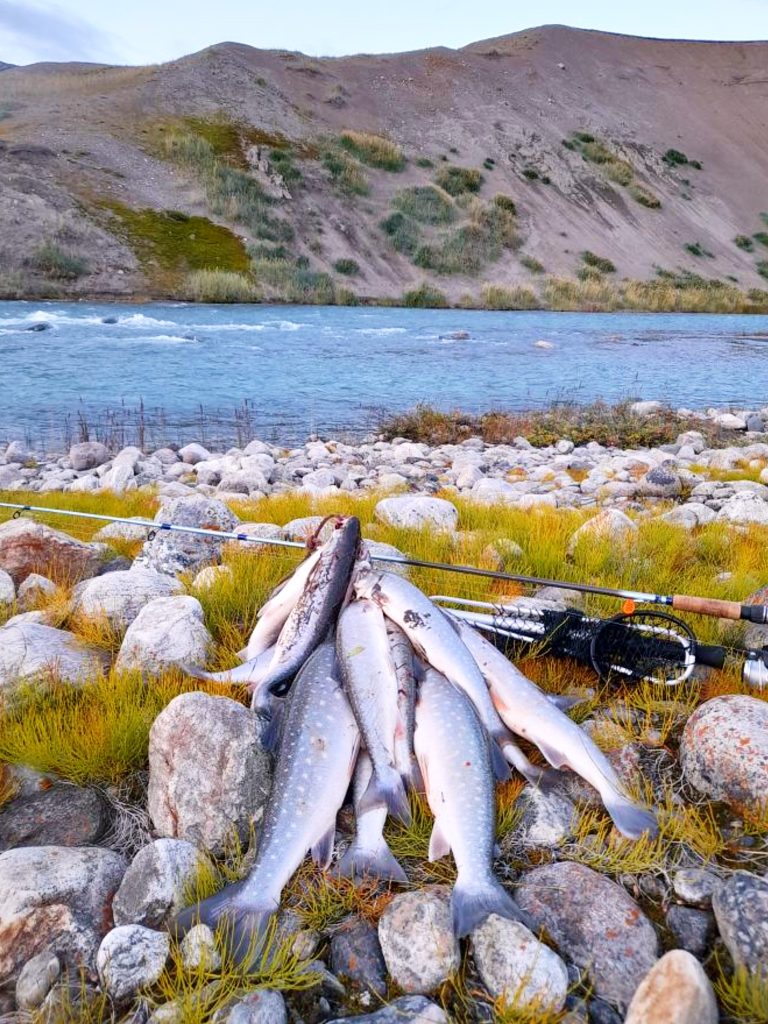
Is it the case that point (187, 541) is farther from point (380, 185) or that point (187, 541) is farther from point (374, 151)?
point (374, 151)

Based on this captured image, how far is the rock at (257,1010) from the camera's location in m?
1.67

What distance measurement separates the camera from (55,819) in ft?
7.83

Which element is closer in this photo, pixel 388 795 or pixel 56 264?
pixel 388 795

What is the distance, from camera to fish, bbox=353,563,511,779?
8.51 ft

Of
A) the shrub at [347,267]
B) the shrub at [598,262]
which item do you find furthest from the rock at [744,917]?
the shrub at [598,262]

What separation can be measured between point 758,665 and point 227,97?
5867 centimetres

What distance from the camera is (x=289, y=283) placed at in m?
33.9

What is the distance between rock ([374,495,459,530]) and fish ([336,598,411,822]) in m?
2.23

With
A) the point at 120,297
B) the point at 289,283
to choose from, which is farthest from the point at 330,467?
the point at 289,283

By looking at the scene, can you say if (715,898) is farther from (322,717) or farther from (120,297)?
(120,297)

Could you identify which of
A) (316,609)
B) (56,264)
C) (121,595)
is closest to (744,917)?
(316,609)

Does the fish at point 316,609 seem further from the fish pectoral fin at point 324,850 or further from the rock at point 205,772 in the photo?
the fish pectoral fin at point 324,850

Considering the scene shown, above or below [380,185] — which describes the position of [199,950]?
below

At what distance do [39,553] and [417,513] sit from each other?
2594 millimetres
